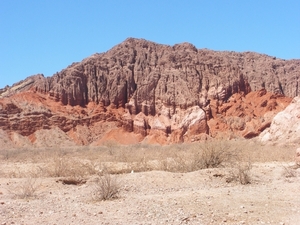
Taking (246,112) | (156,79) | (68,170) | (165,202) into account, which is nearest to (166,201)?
(165,202)

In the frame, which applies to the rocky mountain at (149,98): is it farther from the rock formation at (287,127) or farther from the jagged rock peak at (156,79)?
the rock formation at (287,127)

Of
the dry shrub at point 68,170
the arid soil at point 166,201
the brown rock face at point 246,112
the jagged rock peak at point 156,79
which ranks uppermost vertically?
the jagged rock peak at point 156,79

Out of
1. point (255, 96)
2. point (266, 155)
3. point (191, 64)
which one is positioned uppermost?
point (191, 64)

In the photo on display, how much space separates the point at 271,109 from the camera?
6138cm

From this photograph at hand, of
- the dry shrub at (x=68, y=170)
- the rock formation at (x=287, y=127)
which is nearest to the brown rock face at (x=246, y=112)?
the rock formation at (x=287, y=127)

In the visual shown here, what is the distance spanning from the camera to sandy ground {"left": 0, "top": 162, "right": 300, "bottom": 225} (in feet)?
27.8

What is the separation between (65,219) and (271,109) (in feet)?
186

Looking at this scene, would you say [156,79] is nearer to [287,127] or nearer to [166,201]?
→ [287,127]

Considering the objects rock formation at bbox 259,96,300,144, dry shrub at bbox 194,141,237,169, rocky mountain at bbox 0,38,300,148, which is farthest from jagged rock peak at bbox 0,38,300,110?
dry shrub at bbox 194,141,237,169

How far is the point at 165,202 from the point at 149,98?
55245mm

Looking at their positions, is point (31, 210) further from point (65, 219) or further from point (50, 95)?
point (50, 95)

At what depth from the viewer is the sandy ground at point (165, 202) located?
27.8 ft

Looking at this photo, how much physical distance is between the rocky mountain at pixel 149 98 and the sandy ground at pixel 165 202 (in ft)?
141

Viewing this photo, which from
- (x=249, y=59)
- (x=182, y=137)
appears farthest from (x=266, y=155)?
(x=249, y=59)
